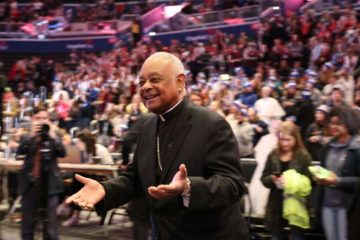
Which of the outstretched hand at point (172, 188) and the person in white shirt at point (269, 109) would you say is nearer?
the outstretched hand at point (172, 188)

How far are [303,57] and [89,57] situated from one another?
38.3ft

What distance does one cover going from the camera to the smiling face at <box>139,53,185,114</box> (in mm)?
3035

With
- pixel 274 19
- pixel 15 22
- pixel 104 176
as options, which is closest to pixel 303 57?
pixel 274 19

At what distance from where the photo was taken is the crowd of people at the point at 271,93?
6070 millimetres

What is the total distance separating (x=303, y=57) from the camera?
16547 mm

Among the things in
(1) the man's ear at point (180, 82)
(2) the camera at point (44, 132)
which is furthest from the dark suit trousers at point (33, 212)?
(1) the man's ear at point (180, 82)

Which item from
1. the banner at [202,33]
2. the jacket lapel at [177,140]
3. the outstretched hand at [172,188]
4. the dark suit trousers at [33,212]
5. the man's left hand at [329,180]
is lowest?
the dark suit trousers at [33,212]

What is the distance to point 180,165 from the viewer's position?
3051mm

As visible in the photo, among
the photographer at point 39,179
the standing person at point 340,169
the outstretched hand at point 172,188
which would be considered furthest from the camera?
the photographer at point 39,179

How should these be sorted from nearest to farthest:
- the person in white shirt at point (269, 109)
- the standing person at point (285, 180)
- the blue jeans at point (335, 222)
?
the blue jeans at point (335, 222)
the standing person at point (285, 180)
the person in white shirt at point (269, 109)

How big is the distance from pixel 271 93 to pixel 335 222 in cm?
538

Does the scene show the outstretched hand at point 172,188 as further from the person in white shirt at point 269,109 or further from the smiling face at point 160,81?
the person in white shirt at point 269,109

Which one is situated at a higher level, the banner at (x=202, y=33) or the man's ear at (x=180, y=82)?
the banner at (x=202, y=33)

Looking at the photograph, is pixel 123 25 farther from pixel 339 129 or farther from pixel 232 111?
pixel 339 129
